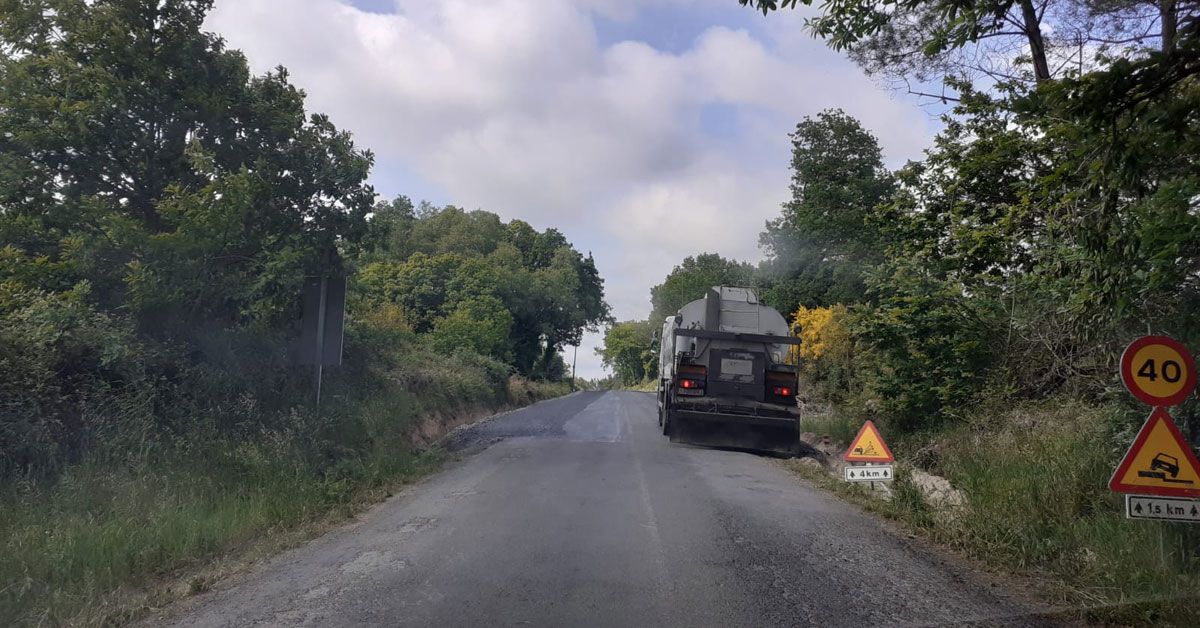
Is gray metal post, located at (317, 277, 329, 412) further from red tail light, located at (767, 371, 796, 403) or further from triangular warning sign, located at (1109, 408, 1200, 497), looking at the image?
triangular warning sign, located at (1109, 408, 1200, 497)

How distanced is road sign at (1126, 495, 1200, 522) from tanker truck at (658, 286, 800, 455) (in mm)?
11387

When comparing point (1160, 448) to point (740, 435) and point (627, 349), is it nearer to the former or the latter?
point (740, 435)

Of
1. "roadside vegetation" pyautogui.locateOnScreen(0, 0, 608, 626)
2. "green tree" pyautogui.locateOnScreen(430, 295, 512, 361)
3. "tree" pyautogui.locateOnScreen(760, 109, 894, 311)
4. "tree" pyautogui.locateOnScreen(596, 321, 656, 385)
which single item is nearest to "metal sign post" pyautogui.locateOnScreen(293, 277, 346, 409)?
"roadside vegetation" pyautogui.locateOnScreen(0, 0, 608, 626)

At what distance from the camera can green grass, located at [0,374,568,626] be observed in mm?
6586

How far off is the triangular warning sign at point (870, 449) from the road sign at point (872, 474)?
12cm

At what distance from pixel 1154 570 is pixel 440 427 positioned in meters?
19.8

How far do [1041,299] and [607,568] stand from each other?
7.04 meters

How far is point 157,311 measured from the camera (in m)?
13.7

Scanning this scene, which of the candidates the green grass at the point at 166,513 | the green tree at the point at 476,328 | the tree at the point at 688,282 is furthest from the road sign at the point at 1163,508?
the tree at the point at 688,282

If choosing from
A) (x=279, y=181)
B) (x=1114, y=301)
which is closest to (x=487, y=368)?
(x=279, y=181)

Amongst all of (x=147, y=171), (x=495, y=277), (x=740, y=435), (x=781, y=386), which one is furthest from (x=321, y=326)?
(x=495, y=277)

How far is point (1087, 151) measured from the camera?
686cm

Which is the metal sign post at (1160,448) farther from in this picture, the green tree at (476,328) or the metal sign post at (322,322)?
the green tree at (476,328)

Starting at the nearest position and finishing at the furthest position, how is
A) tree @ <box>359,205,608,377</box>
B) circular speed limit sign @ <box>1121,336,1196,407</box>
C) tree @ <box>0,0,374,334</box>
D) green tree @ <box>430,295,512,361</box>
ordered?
1. circular speed limit sign @ <box>1121,336,1196,407</box>
2. tree @ <box>0,0,374,334</box>
3. green tree @ <box>430,295,512,361</box>
4. tree @ <box>359,205,608,377</box>
